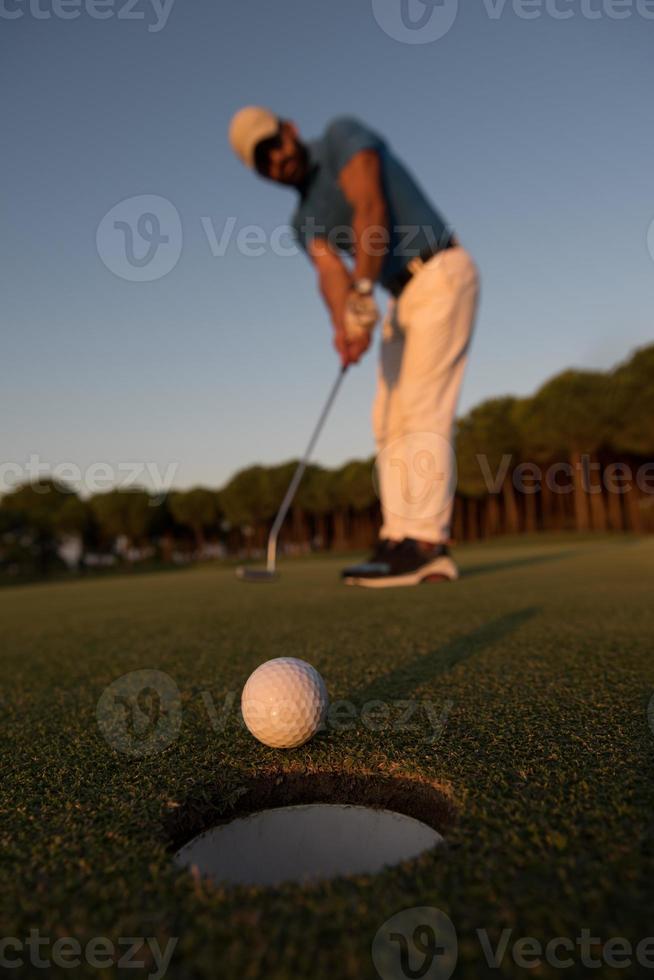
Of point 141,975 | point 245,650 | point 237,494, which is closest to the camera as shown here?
point 141,975

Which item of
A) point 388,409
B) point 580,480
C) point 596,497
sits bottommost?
point 596,497

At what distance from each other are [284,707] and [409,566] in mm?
3213

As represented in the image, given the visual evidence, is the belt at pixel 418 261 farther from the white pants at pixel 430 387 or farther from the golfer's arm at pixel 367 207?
the golfer's arm at pixel 367 207

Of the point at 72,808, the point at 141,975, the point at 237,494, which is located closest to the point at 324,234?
the point at 72,808

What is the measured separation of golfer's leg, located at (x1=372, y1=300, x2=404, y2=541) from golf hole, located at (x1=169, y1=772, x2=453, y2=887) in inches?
138

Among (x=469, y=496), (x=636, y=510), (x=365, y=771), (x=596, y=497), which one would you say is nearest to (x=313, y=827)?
(x=365, y=771)

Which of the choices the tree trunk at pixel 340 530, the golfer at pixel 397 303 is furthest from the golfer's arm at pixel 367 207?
the tree trunk at pixel 340 530

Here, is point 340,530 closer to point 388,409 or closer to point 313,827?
point 388,409

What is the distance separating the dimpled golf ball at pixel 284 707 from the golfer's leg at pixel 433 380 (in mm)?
3041

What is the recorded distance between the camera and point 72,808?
1.11 metres

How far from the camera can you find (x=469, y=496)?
39.8 metres

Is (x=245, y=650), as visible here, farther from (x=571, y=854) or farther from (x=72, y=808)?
(x=571, y=854)

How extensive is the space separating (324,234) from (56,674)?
4.00 m

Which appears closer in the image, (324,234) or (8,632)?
(8,632)
